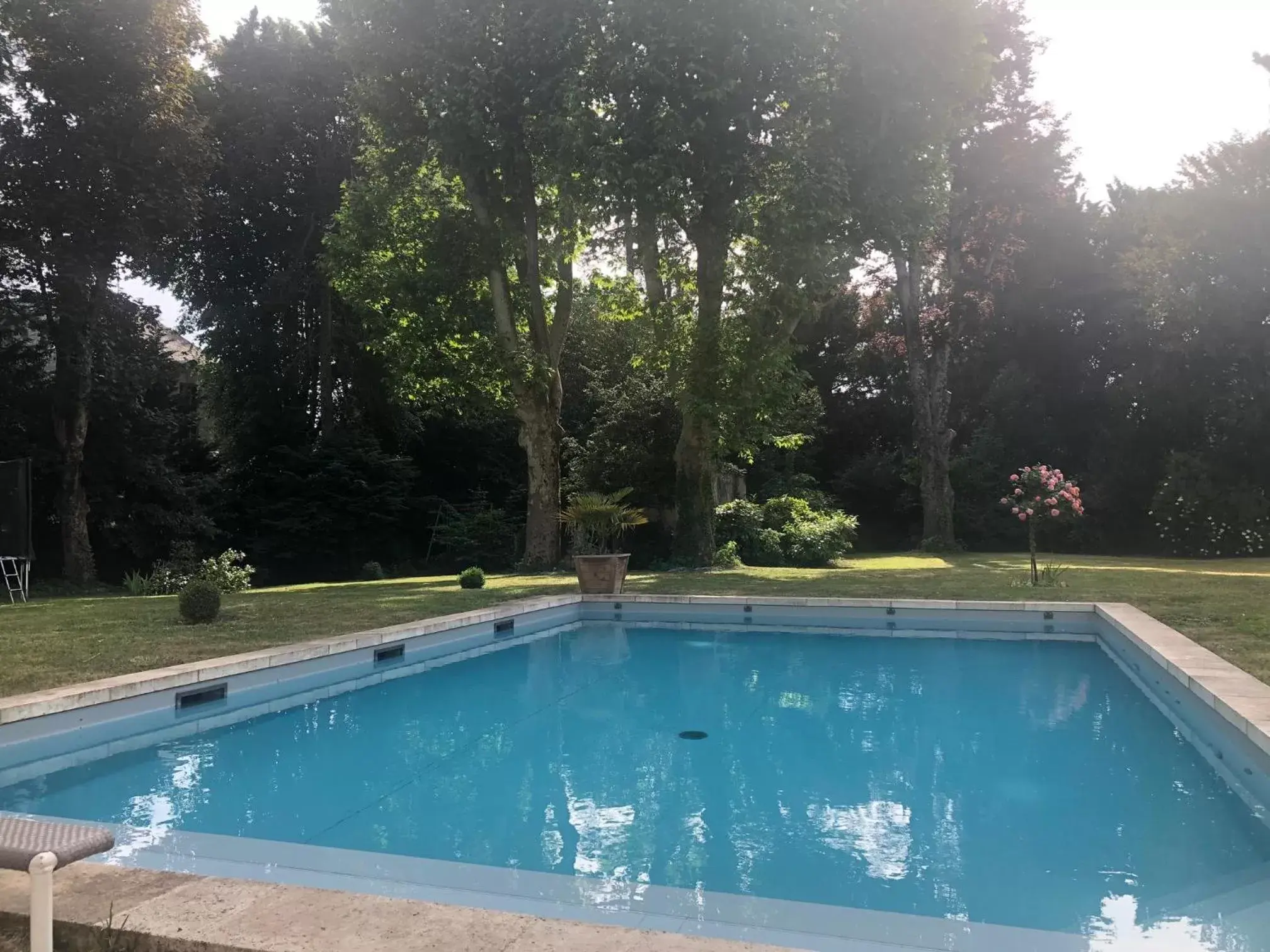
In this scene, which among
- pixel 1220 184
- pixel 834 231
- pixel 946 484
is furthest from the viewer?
pixel 946 484

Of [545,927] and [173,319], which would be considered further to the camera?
[173,319]

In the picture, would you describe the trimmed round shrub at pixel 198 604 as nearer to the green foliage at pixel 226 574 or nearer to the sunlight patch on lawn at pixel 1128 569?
the green foliage at pixel 226 574

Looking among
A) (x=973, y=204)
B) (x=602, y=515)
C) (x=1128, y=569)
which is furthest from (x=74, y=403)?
(x=973, y=204)

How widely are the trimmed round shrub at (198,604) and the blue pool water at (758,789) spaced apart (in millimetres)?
2755

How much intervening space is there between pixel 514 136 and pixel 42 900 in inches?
554

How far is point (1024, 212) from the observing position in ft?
76.1

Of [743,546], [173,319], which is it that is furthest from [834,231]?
[173,319]

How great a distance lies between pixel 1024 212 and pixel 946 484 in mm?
7540

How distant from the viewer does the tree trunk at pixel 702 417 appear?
48.5 ft

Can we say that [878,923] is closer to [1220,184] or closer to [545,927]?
[545,927]

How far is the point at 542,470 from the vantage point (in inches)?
653

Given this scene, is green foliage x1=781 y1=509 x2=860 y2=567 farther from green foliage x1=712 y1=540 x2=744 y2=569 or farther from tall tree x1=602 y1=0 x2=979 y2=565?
tall tree x1=602 y1=0 x2=979 y2=565

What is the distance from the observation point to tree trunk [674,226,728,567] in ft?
48.5

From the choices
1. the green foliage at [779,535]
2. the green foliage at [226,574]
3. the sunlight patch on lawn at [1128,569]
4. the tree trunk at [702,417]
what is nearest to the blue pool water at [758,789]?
the green foliage at [226,574]
